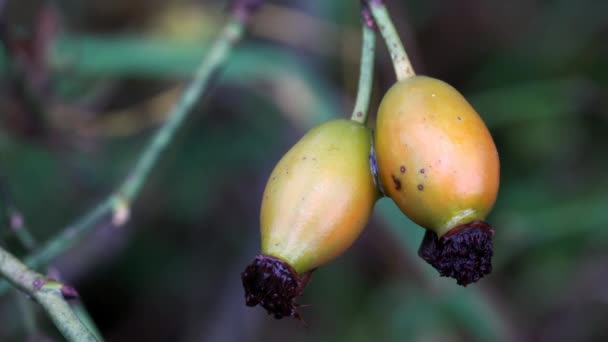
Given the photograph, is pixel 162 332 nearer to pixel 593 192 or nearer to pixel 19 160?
pixel 19 160

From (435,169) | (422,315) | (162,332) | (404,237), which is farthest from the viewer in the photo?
(162,332)

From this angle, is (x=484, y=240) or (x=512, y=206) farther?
(x=512, y=206)

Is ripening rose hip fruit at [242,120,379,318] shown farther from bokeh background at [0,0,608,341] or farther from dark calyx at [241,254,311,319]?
bokeh background at [0,0,608,341]

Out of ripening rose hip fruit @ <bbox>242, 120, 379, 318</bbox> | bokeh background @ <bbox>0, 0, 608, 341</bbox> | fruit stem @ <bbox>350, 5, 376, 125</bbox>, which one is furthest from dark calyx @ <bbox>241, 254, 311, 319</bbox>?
bokeh background @ <bbox>0, 0, 608, 341</bbox>

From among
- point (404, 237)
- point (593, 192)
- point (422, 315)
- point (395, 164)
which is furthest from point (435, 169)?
point (593, 192)

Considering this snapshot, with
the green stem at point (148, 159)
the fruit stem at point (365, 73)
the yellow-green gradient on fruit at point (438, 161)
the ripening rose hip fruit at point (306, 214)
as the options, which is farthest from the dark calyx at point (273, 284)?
the green stem at point (148, 159)

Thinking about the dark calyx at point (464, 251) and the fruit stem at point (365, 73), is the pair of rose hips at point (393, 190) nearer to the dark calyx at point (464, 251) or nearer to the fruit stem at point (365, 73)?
the dark calyx at point (464, 251)

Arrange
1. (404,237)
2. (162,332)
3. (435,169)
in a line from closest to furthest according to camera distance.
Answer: (435,169)
(404,237)
(162,332)
